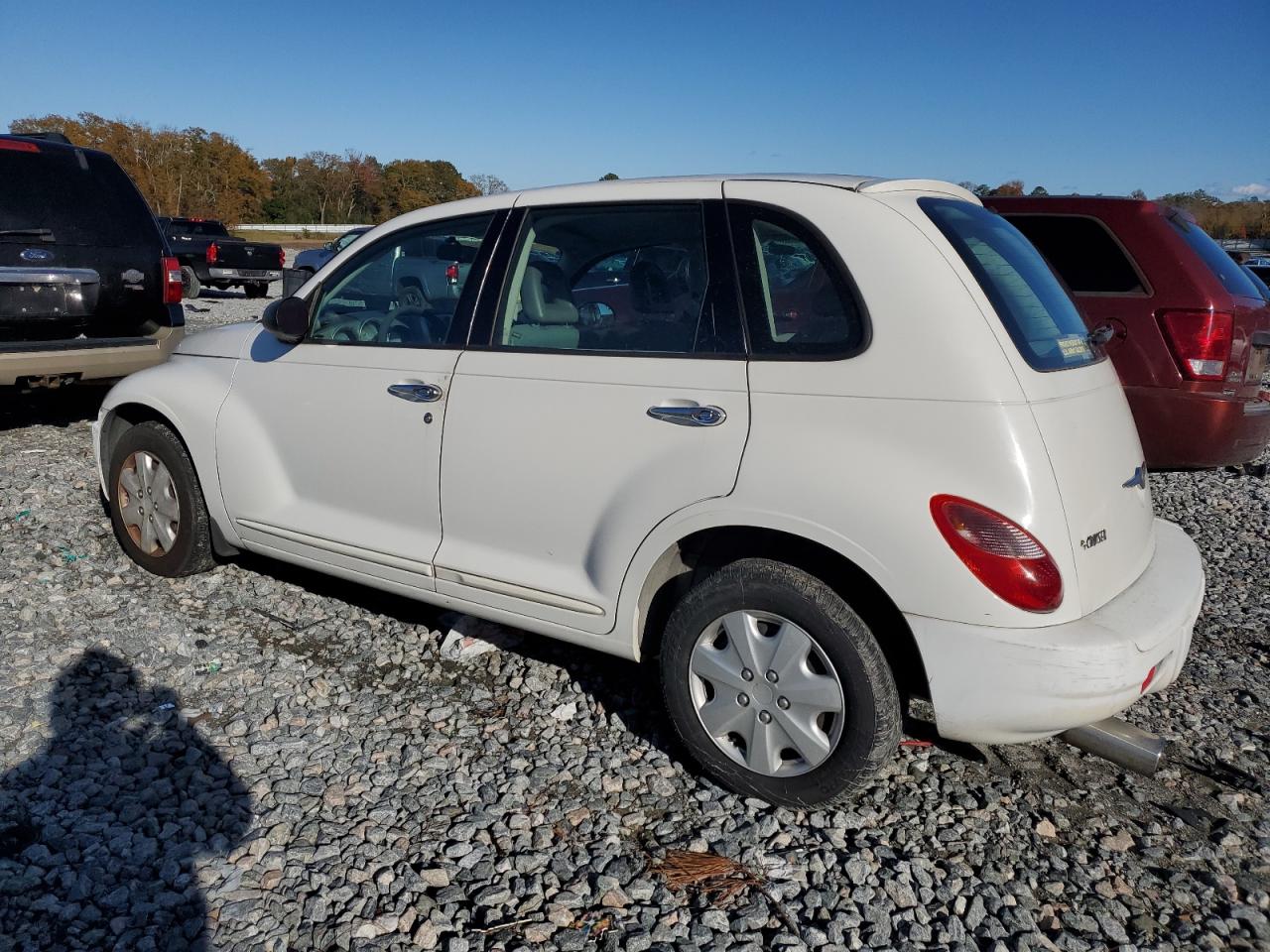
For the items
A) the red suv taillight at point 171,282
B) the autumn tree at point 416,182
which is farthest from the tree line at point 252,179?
the red suv taillight at point 171,282

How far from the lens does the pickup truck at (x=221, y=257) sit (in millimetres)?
19547

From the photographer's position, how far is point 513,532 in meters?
3.43

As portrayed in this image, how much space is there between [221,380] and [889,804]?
3.33 m

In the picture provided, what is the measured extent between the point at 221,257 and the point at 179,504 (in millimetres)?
17117

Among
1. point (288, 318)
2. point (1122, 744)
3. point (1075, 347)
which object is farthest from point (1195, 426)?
point (288, 318)

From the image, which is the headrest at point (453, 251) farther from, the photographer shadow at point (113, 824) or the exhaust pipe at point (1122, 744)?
the exhaust pipe at point (1122, 744)

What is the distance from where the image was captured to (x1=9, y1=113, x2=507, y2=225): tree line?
5225 centimetres

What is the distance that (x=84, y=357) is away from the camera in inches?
259

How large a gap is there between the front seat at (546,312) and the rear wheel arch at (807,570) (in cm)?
85

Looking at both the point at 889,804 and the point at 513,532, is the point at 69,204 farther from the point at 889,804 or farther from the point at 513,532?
the point at 889,804

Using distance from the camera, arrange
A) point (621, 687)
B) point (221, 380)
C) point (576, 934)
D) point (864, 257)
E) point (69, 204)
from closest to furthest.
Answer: point (576, 934) < point (864, 257) < point (621, 687) < point (221, 380) < point (69, 204)

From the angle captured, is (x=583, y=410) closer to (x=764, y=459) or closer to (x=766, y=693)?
(x=764, y=459)

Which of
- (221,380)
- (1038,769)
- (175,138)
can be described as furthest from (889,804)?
(175,138)

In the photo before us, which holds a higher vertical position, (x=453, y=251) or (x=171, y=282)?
(x=453, y=251)
